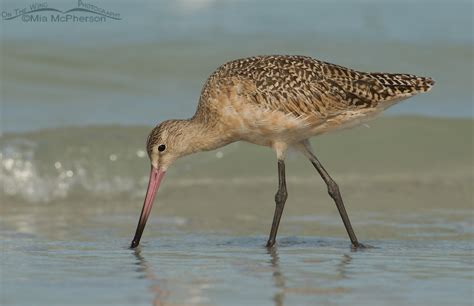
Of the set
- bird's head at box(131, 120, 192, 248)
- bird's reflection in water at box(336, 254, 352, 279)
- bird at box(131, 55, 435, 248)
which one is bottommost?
bird's reflection in water at box(336, 254, 352, 279)

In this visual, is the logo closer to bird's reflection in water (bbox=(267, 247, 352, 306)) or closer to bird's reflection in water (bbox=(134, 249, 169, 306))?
bird's reflection in water (bbox=(267, 247, 352, 306))

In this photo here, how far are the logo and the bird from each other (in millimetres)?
8950

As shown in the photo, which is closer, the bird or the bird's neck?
the bird

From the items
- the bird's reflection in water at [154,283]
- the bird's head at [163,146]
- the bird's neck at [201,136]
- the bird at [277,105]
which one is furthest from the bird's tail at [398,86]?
the bird's reflection in water at [154,283]

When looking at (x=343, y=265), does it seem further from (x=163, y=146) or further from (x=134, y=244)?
(x=163, y=146)

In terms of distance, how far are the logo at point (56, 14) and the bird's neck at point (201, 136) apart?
8888 millimetres

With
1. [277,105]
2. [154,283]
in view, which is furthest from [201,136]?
[154,283]

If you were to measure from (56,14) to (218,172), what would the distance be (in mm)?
6712

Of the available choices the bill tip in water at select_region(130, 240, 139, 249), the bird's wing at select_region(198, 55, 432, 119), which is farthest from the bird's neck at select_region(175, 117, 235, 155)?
the bill tip in water at select_region(130, 240, 139, 249)

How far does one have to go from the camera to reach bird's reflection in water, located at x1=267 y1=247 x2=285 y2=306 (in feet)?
20.4

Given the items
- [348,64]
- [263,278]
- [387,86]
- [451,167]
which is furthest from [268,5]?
[263,278]

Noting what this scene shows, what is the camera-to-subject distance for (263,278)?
6840mm

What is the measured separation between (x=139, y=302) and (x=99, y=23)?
12.7 meters

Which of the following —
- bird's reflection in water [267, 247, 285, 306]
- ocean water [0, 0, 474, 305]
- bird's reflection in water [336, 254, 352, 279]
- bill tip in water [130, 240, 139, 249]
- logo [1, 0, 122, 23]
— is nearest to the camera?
bird's reflection in water [267, 247, 285, 306]
